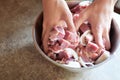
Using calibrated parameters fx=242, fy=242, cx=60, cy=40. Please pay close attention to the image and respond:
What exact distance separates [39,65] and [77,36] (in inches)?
5.5

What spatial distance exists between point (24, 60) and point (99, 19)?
0.80 feet

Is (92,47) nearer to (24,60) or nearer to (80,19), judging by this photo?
(80,19)

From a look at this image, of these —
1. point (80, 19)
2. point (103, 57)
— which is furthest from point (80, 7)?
point (103, 57)

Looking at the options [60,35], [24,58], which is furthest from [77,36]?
[24,58]

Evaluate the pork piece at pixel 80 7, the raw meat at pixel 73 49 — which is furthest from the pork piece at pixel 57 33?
the pork piece at pixel 80 7

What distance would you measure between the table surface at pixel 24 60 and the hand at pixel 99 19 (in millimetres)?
81

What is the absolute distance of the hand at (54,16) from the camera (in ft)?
2.13

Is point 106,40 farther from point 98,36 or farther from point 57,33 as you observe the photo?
point 57,33

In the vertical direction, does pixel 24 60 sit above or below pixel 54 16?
below

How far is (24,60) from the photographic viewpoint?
0.70m

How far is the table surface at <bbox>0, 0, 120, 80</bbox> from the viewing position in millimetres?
673

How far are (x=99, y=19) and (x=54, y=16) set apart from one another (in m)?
0.12

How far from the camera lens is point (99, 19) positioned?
66cm

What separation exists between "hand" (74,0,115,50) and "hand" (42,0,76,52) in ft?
0.09
